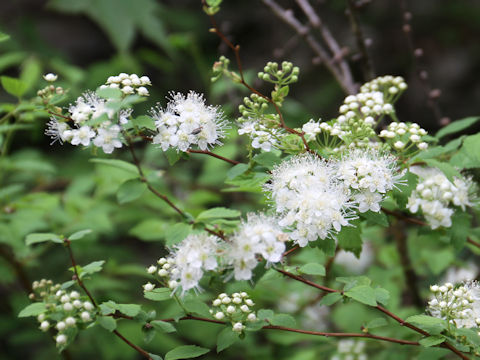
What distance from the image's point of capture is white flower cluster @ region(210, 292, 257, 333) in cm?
130

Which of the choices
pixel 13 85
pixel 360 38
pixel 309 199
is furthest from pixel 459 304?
pixel 13 85

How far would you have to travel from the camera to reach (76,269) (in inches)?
52.7

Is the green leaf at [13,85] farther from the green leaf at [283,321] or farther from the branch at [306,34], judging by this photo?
the green leaf at [283,321]

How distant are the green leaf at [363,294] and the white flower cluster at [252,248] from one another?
0.24 m

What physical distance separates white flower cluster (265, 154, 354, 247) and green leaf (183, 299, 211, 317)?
289 millimetres

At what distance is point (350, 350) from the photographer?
2.46m

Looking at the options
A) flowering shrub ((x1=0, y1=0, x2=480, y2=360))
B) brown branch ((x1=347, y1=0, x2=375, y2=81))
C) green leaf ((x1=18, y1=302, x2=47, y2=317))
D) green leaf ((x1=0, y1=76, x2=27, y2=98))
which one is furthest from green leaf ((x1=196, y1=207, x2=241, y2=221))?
brown branch ((x1=347, y1=0, x2=375, y2=81))

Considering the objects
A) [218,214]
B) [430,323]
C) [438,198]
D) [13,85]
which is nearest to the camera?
[430,323]

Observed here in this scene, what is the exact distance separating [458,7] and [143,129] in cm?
468

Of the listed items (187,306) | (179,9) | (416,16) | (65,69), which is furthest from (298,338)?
(416,16)

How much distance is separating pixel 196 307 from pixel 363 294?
1.36ft

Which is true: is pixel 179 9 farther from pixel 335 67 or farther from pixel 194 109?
pixel 194 109

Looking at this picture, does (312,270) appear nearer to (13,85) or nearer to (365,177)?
(365,177)

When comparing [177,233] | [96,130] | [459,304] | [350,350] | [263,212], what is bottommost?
[350,350]
